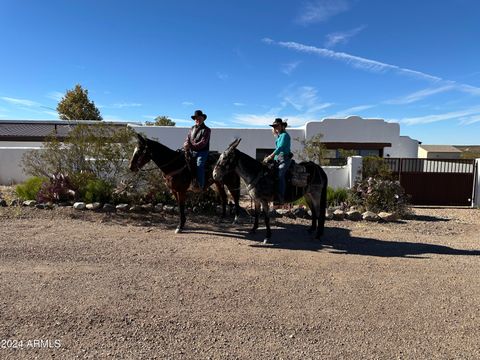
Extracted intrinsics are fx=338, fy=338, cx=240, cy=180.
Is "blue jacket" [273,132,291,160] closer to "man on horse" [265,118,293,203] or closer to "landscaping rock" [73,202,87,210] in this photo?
"man on horse" [265,118,293,203]

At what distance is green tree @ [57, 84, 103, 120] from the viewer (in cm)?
4181

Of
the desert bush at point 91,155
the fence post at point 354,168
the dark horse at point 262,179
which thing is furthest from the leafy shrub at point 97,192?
the fence post at point 354,168

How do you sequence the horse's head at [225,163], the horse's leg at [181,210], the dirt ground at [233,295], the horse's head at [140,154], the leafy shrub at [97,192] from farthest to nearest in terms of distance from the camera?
the leafy shrub at [97,192], the horse's leg at [181,210], the horse's head at [140,154], the horse's head at [225,163], the dirt ground at [233,295]

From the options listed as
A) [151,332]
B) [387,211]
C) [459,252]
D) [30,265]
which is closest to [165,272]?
[151,332]

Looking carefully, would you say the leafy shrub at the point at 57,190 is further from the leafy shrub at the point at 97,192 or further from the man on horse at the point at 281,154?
the man on horse at the point at 281,154

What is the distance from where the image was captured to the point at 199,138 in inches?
305

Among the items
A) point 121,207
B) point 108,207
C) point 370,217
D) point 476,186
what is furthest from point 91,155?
point 476,186

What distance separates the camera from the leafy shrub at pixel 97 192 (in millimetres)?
9328

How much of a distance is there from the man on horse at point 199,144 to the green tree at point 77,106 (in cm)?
3929

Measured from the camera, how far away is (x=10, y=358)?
2953mm

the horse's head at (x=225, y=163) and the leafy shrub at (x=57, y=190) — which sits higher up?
the horse's head at (x=225, y=163)

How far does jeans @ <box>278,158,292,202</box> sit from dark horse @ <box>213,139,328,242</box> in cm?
12

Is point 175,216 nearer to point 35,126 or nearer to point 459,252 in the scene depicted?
point 459,252

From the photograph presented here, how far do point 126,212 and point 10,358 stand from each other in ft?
20.5
